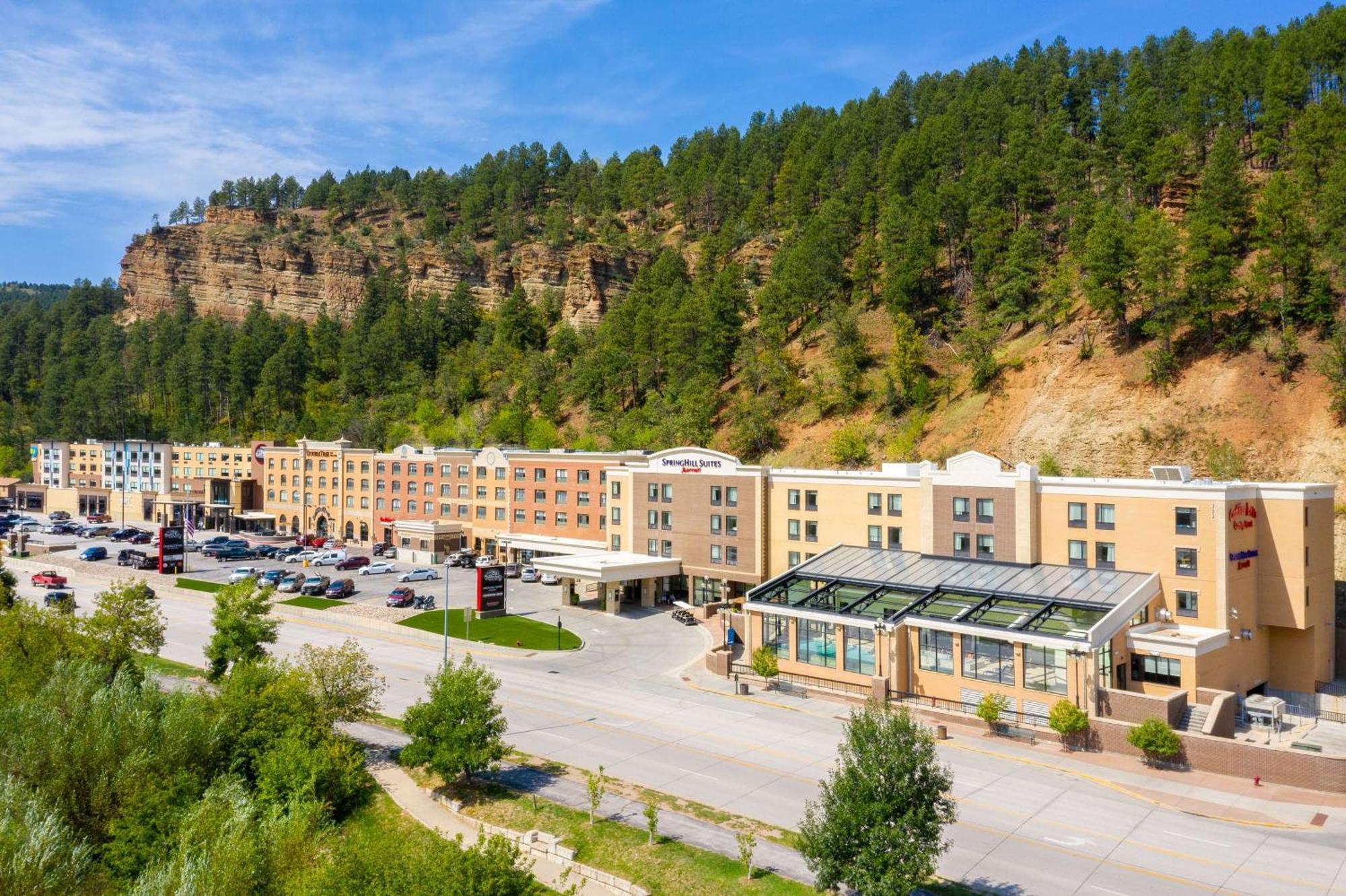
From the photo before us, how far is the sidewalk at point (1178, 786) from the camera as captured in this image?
3322 centimetres

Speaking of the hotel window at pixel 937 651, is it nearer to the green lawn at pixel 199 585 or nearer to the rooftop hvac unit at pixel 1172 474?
the rooftop hvac unit at pixel 1172 474

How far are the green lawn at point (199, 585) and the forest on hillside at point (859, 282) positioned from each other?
51.5 meters

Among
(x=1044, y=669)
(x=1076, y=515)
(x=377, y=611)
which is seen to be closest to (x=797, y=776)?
(x=1044, y=669)

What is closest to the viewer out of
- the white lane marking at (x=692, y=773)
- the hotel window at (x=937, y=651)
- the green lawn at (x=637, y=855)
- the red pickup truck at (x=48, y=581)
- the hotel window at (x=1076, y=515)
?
the green lawn at (x=637, y=855)

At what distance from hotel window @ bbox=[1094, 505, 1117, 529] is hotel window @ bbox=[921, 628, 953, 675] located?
13.2 m

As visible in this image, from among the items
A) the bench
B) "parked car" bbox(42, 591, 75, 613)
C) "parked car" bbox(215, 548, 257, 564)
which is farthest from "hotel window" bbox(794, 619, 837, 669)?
"parked car" bbox(215, 548, 257, 564)

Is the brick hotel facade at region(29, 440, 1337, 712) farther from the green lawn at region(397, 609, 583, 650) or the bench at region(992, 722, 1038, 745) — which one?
the green lawn at region(397, 609, 583, 650)

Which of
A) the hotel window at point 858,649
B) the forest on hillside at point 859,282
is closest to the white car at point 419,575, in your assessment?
the forest on hillside at point 859,282

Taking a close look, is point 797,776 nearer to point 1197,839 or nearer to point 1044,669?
point 1197,839

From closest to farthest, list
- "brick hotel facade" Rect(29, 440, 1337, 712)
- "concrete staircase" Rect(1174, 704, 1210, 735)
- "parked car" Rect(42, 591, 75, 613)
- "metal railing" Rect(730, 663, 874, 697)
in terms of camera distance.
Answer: "concrete staircase" Rect(1174, 704, 1210, 735) → "brick hotel facade" Rect(29, 440, 1337, 712) → "metal railing" Rect(730, 663, 874, 697) → "parked car" Rect(42, 591, 75, 613)

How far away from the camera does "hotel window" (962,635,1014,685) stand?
146 ft

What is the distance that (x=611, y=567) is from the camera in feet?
226

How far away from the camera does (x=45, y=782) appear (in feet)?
102

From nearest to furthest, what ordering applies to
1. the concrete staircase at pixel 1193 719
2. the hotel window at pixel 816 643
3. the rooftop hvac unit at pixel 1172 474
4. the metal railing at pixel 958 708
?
the concrete staircase at pixel 1193 719 < the metal railing at pixel 958 708 < the hotel window at pixel 816 643 < the rooftop hvac unit at pixel 1172 474
